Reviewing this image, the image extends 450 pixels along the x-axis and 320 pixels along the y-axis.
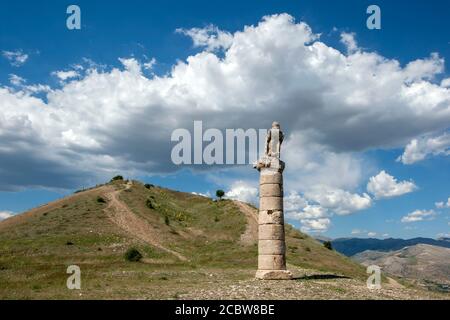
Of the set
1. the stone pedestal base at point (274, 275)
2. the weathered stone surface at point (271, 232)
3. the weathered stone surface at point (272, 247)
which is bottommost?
the stone pedestal base at point (274, 275)

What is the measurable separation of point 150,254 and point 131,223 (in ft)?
43.8

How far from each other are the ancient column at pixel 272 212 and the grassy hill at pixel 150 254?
54.0 inches

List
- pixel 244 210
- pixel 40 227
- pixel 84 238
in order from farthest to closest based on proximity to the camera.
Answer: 1. pixel 244 210
2. pixel 40 227
3. pixel 84 238

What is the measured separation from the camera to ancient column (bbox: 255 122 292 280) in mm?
22100

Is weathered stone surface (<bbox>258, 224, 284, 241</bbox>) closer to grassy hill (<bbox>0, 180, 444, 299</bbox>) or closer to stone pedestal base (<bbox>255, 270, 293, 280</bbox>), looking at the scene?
stone pedestal base (<bbox>255, 270, 293, 280</bbox>)

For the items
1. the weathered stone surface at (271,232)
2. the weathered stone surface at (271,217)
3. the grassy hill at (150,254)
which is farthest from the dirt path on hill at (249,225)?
the weathered stone surface at (271,217)

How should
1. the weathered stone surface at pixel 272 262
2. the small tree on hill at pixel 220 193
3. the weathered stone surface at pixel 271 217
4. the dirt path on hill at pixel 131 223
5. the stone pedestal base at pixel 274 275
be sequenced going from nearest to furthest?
the stone pedestal base at pixel 274 275, the weathered stone surface at pixel 272 262, the weathered stone surface at pixel 271 217, the dirt path on hill at pixel 131 223, the small tree on hill at pixel 220 193

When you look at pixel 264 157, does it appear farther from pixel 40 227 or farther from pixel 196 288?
pixel 40 227

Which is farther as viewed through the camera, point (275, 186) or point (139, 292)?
point (275, 186)

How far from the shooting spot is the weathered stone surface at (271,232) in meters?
22.4

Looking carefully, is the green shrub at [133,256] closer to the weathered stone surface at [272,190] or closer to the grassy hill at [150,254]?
the grassy hill at [150,254]
